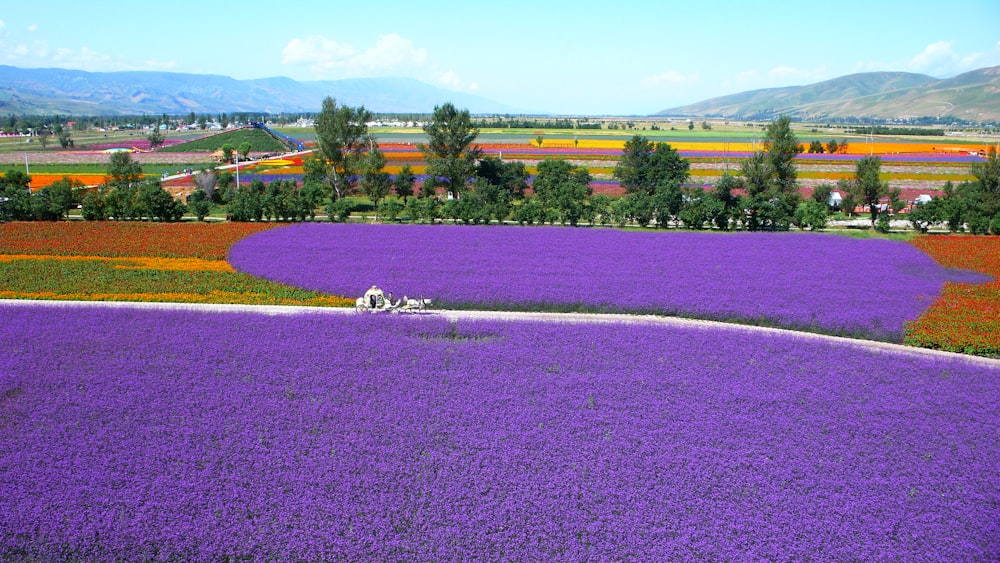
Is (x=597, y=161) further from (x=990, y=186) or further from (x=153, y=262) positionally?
(x=153, y=262)

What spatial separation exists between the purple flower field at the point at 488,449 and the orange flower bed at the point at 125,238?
1146cm

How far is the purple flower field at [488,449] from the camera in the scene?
8672mm

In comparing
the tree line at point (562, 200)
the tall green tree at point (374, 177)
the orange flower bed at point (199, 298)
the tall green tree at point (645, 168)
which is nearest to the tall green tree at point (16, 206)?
the tree line at point (562, 200)

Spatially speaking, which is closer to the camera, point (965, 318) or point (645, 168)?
point (965, 318)

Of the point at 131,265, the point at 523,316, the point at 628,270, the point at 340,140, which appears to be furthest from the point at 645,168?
the point at 131,265

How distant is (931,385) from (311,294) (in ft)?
56.7

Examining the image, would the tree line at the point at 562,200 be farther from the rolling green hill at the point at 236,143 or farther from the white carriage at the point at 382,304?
the rolling green hill at the point at 236,143

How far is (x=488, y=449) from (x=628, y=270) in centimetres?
1463

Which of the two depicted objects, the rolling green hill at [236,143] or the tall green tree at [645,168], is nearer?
the tall green tree at [645,168]

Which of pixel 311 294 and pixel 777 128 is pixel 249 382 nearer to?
pixel 311 294

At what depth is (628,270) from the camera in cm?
2416

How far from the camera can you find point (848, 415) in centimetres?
1233

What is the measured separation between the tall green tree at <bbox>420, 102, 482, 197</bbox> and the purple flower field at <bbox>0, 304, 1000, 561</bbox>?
31.4 meters

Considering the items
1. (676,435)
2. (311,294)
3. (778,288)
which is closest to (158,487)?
(676,435)
